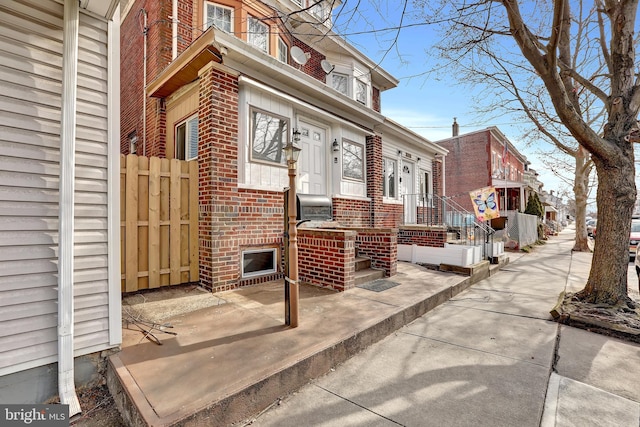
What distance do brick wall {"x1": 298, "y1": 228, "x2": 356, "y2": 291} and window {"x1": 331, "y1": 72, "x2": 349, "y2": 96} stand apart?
20.4ft

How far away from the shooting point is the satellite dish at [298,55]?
7.92 m

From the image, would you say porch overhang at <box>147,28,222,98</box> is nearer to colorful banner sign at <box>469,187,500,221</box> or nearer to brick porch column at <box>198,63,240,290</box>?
brick porch column at <box>198,63,240,290</box>

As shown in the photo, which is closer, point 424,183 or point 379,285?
point 379,285

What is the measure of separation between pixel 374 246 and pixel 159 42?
263 inches

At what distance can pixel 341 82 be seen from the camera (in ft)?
31.7

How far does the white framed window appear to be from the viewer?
32.4 ft

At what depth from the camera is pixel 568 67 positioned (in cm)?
498

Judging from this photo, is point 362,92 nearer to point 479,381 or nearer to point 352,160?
point 352,160

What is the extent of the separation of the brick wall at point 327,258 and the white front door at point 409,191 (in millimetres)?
5771

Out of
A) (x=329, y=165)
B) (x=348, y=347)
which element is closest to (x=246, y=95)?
(x=329, y=165)

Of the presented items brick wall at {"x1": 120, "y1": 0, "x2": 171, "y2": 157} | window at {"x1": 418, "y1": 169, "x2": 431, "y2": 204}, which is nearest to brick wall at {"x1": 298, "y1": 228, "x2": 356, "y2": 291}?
brick wall at {"x1": 120, "y1": 0, "x2": 171, "y2": 157}

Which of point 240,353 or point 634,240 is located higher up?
point 634,240

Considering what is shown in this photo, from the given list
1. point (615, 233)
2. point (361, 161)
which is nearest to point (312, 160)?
point (361, 161)

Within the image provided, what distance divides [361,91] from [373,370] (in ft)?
30.9
